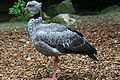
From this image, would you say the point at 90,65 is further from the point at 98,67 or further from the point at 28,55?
the point at 28,55

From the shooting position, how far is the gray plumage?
12.5ft

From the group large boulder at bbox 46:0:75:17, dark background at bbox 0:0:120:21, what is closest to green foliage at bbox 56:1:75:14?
large boulder at bbox 46:0:75:17

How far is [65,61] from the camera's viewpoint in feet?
16.6

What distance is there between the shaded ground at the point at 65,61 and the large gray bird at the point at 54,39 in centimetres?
53

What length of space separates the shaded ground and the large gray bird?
53 cm

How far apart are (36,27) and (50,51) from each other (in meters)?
0.37

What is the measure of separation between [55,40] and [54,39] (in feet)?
0.06

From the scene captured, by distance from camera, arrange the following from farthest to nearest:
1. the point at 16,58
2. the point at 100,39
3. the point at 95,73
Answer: the point at 100,39 → the point at 16,58 → the point at 95,73

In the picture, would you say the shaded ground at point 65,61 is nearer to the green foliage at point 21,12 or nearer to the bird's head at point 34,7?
the bird's head at point 34,7

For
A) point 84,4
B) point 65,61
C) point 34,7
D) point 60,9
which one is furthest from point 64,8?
point 34,7

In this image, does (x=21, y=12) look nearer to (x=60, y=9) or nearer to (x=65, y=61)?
(x=60, y=9)

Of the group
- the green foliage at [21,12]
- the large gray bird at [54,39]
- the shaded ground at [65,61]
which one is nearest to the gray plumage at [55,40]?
the large gray bird at [54,39]

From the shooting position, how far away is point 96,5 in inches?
531

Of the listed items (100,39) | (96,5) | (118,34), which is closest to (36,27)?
(100,39)
